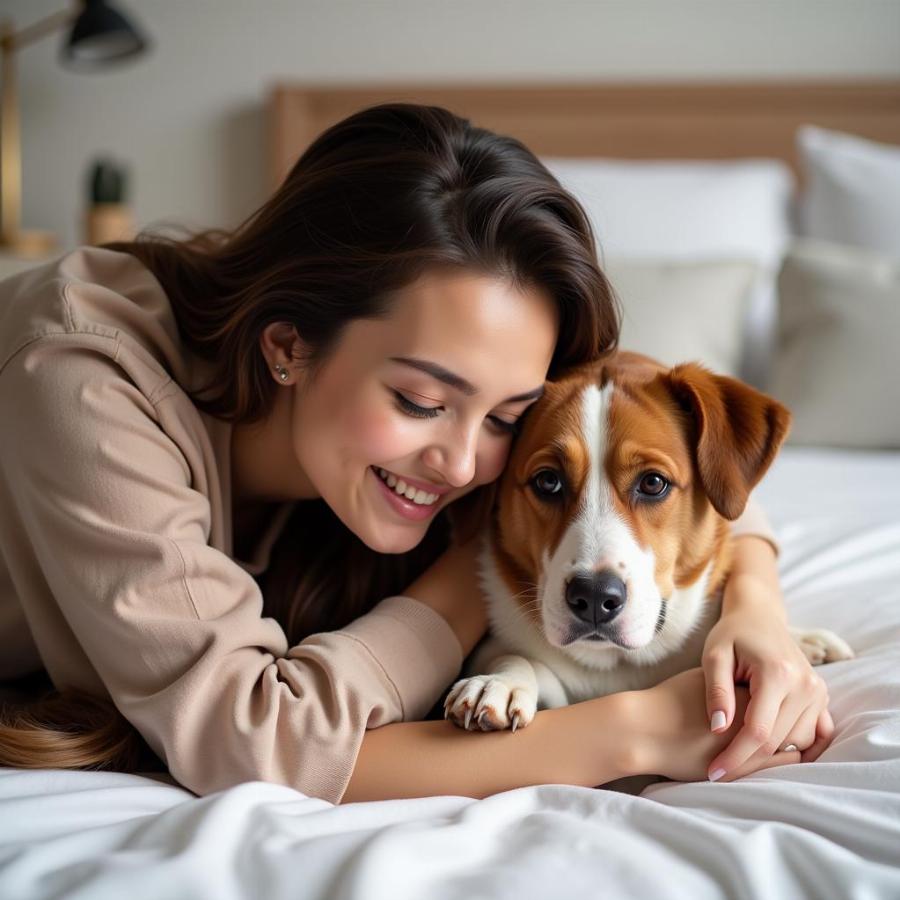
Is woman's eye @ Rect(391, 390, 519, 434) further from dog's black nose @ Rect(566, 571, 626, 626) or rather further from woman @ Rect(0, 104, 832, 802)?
dog's black nose @ Rect(566, 571, 626, 626)

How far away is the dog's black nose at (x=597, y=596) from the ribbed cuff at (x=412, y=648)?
231 mm

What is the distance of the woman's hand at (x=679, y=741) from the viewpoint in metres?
1.32

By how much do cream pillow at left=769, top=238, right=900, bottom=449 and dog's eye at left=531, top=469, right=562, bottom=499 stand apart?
147 cm

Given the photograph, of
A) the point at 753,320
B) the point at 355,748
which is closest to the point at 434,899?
the point at 355,748

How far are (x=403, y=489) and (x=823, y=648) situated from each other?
695 mm

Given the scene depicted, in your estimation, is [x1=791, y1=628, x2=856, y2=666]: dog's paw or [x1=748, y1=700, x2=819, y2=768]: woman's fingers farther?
[x1=791, y1=628, x2=856, y2=666]: dog's paw

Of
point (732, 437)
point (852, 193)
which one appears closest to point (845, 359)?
point (852, 193)

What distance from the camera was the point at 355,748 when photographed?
4.28 ft

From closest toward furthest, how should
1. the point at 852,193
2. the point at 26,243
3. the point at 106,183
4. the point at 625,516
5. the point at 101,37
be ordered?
the point at 625,516 → the point at 852,193 → the point at 101,37 → the point at 106,183 → the point at 26,243

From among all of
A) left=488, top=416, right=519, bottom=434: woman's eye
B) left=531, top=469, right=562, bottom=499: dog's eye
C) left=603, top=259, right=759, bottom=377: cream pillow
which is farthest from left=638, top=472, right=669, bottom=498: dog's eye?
left=603, top=259, right=759, bottom=377: cream pillow

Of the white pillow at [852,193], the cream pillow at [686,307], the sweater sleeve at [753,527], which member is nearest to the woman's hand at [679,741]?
the sweater sleeve at [753,527]

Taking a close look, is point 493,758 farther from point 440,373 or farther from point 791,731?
point 440,373

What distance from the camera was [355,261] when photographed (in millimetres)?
1551

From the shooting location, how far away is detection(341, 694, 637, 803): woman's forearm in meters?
1.30
